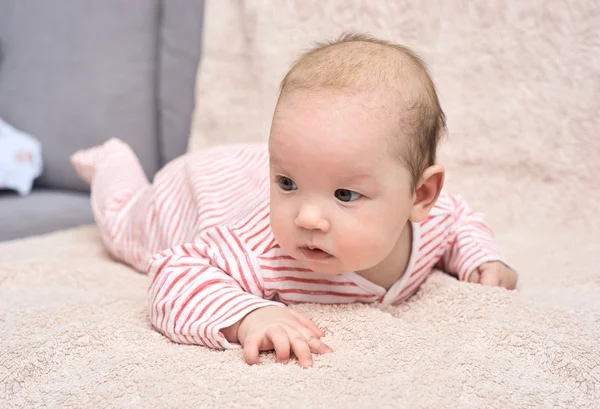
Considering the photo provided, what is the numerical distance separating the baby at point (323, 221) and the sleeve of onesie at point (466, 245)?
3cm

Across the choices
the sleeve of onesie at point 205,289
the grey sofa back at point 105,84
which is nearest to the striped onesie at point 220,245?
the sleeve of onesie at point 205,289

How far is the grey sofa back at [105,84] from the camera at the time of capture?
80.7 inches

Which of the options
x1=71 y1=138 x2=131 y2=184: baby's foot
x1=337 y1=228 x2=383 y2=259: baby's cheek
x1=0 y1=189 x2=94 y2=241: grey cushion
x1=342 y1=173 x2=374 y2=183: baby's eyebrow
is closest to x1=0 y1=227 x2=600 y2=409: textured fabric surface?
x1=337 y1=228 x2=383 y2=259: baby's cheek

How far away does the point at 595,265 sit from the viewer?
1.36 meters

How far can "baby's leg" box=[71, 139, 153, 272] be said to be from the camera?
147 cm

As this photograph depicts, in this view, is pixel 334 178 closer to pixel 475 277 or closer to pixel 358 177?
pixel 358 177

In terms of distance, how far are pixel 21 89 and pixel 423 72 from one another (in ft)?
4.99

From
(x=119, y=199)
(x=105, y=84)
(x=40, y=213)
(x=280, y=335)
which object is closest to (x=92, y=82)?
(x=105, y=84)

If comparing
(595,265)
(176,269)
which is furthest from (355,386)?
(595,265)

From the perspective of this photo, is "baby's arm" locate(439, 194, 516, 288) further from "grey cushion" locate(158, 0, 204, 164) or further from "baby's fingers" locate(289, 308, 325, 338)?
"grey cushion" locate(158, 0, 204, 164)

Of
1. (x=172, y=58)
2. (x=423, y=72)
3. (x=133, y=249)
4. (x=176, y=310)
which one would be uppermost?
(x=423, y=72)

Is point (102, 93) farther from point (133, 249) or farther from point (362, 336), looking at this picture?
point (362, 336)

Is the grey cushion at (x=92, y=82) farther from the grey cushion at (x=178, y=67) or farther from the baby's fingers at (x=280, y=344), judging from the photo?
the baby's fingers at (x=280, y=344)

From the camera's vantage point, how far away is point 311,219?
91 cm
